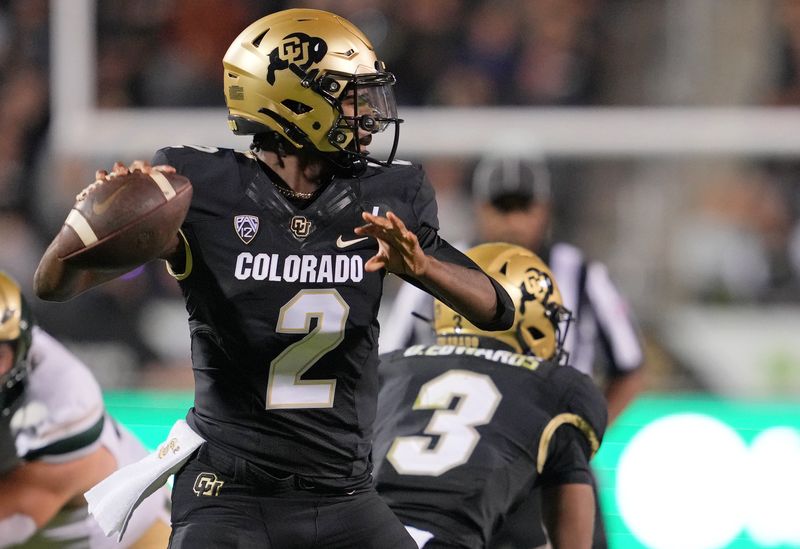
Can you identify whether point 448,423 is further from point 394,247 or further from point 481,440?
point 394,247

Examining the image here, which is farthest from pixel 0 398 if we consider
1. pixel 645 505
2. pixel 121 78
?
pixel 121 78

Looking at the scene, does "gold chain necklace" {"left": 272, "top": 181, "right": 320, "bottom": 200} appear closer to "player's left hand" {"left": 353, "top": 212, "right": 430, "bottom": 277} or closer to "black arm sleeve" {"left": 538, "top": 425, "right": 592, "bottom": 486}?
"player's left hand" {"left": 353, "top": 212, "right": 430, "bottom": 277}

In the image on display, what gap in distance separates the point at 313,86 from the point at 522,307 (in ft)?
3.92

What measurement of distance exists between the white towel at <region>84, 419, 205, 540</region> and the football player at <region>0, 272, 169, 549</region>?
123cm

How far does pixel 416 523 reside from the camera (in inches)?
131

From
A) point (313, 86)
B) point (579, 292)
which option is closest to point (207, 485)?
point (313, 86)

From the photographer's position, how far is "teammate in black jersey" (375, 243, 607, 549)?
132 inches

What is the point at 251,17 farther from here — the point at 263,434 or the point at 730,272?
the point at 263,434

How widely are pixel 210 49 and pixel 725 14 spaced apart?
3157 millimetres

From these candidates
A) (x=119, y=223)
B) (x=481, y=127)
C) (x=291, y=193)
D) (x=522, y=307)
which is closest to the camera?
(x=119, y=223)

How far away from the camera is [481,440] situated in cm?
347

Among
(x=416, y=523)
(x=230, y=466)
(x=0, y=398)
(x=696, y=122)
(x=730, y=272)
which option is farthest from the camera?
(x=730, y=272)

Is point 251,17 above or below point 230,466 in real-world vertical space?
above

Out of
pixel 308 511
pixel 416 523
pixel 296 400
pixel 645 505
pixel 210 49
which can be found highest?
pixel 210 49
